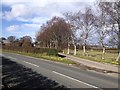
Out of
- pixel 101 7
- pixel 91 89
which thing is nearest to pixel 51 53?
pixel 101 7

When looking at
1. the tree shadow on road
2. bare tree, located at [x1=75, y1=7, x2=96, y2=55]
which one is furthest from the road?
bare tree, located at [x1=75, y1=7, x2=96, y2=55]

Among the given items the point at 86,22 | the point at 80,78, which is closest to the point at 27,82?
the point at 80,78

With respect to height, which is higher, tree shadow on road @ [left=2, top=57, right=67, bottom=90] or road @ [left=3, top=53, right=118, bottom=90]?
tree shadow on road @ [left=2, top=57, right=67, bottom=90]

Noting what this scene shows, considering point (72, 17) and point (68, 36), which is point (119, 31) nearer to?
point (72, 17)

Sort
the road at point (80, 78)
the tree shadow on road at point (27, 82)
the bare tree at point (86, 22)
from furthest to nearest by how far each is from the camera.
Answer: the bare tree at point (86, 22) < the road at point (80, 78) < the tree shadow on road at point (27, 82)

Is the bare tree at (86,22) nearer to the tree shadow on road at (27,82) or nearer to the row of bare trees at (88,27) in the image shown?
the row of bare trees at (88,27)

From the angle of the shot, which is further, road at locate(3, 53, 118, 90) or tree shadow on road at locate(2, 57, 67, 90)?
road at locate(3, 53, 118, 90)

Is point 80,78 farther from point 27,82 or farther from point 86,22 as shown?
point 86,22

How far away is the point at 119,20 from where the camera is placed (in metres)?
36.0

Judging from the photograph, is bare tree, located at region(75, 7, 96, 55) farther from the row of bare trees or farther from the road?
the road

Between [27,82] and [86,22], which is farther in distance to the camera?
[86,22]

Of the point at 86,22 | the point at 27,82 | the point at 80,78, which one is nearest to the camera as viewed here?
the point at 27,82

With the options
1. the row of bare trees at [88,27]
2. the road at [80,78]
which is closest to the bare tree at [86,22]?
the row of bare trees at [88,27]

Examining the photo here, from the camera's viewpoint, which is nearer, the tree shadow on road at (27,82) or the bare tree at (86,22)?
the tree shadow on road at (27,82)
